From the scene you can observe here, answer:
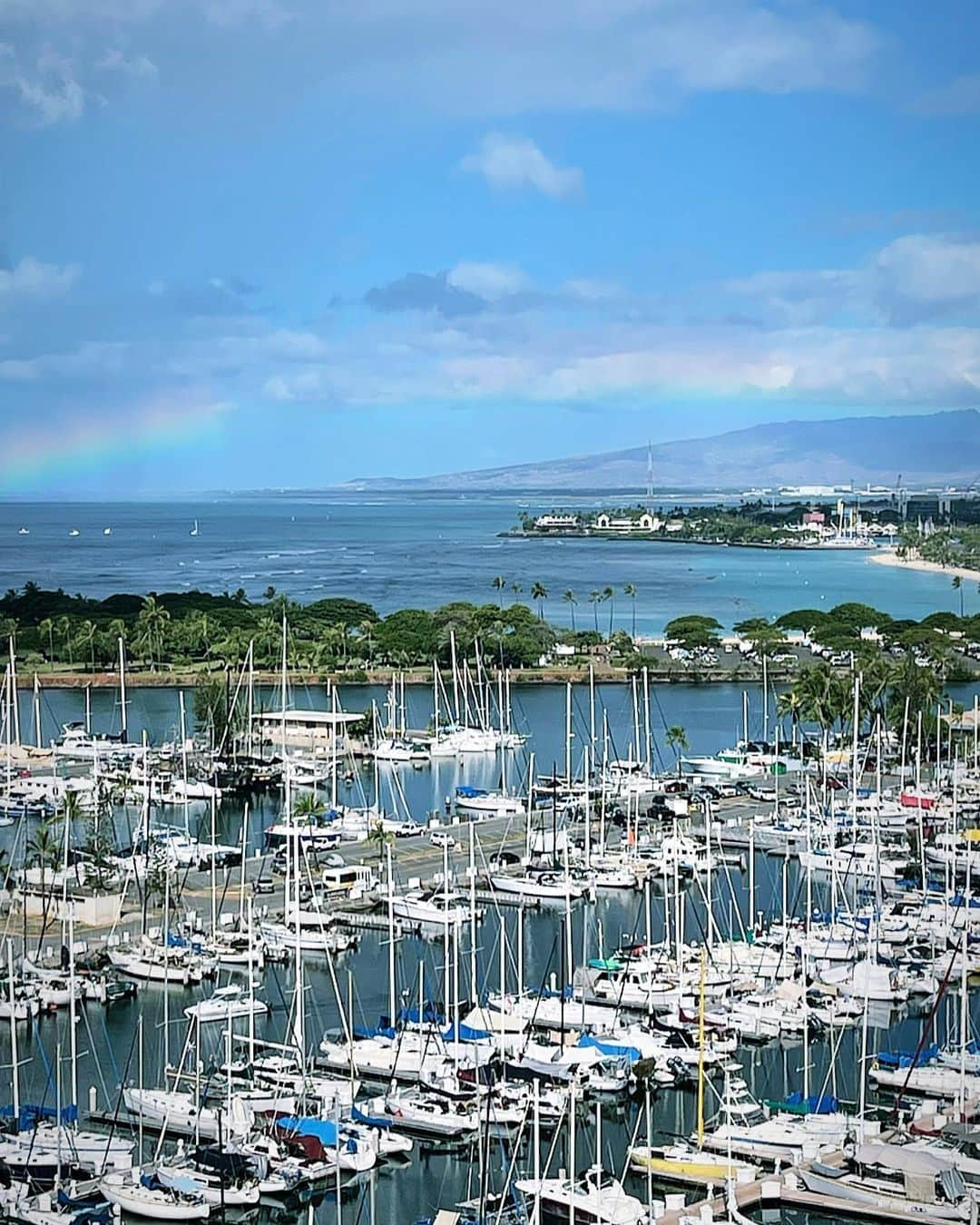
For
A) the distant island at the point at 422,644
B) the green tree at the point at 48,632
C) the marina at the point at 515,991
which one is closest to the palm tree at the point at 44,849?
the marina at the point at 515,991

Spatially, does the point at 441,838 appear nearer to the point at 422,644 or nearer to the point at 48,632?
the point at 422,644

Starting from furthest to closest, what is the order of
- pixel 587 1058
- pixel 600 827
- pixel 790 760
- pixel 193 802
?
1. pixel 790 760
2. pixel 193 802
3. pixel 600 827
4. pixel 587 1058

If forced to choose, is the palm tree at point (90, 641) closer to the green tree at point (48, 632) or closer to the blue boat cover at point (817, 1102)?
the green tree at point (48, 632)

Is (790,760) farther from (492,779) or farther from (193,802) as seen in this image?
(193,802)

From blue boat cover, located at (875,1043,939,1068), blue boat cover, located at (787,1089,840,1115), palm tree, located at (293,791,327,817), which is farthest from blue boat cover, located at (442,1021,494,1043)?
palm tree, located at (293,791,327,817)

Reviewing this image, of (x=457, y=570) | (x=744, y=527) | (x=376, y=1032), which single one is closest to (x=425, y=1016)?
(x=376, y=1032)

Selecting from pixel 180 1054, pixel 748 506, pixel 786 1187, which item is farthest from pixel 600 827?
pixel 748 506
